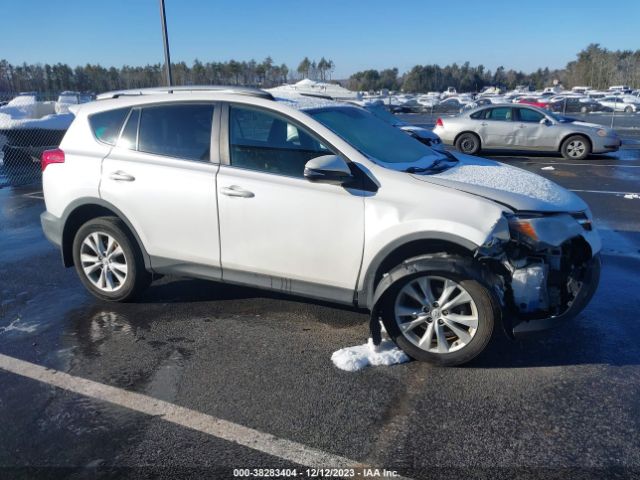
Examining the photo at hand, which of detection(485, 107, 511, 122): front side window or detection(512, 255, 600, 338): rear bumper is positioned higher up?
detection(485, 107, 511, 122): front side window

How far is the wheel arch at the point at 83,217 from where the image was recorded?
4434 millimetres

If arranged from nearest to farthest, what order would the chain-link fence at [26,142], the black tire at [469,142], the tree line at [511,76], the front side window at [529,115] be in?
the chain-link fence at [26,142] → the front side window at [529,115] → the black tire at [469,142] → the tree line at [511,76]

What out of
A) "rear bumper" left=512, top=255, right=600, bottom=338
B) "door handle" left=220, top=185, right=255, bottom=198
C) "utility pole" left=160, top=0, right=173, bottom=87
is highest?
"utility pole" left=160, top=0, right=173, bottom=87

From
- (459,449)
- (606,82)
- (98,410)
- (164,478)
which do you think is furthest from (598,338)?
(606,82)

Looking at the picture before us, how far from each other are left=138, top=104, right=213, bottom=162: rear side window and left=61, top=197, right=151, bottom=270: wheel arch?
594 millimetres

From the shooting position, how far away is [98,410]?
10.2 feet

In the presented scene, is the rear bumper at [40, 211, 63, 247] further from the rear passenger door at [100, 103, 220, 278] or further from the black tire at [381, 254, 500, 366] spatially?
the black tire at [381, 254, 500, 366]

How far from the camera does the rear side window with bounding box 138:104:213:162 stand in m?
4.15

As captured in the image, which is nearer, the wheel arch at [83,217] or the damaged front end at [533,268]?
the damaged front end at [533,268]

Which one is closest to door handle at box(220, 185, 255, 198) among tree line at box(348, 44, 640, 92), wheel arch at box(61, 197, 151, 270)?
wheel arch at box(61, 197, 151, 270)

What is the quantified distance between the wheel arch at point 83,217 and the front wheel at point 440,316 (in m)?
2.21

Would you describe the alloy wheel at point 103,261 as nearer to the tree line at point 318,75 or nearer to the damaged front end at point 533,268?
the damaged front end at point 533,268

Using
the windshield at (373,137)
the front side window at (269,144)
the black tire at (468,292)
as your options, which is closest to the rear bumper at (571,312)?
the black tire at (468,292)

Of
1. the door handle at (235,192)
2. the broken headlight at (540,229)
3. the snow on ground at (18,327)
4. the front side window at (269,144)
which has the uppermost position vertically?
the front side window at (269,144)
